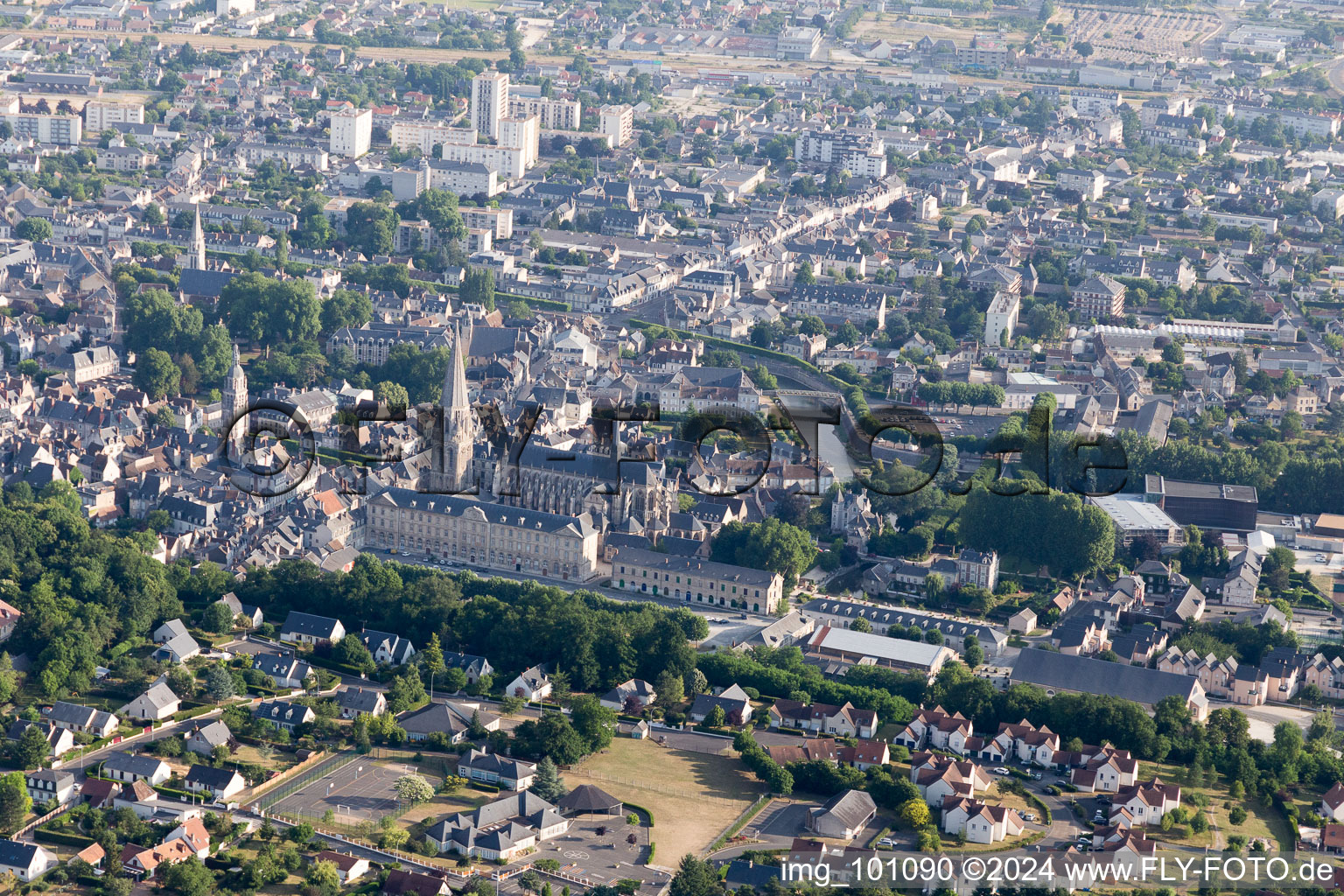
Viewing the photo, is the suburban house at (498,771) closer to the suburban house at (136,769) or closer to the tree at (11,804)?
the suburban house at (136,769)

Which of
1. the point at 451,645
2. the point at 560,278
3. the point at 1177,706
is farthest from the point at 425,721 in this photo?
the point at 560,278

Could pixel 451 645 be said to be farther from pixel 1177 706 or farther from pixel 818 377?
pixel 818 377

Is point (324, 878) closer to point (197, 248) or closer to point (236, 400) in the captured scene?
point (236, 400)

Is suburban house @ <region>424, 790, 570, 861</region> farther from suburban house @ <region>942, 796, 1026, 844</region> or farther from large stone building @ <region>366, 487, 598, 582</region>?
large stone building @ <region>366, 487, 598, 582</region>

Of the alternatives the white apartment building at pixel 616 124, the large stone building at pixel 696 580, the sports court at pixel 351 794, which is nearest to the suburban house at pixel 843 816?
the sports court at pixel 351 794

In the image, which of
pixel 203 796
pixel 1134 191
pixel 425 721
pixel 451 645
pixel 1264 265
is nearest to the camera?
pixel 203 796

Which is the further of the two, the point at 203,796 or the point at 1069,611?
the point at 1069,611

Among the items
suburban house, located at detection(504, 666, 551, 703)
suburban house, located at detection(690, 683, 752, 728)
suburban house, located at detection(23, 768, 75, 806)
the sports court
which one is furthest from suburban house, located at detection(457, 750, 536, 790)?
suburban house, located at detection(23, 768, 75, 806)

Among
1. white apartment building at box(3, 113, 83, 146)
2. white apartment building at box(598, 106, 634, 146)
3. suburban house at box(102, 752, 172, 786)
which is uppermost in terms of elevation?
white apartment building at box(598, 106, 634, 146)
